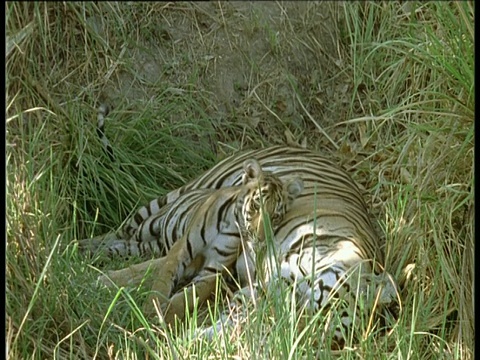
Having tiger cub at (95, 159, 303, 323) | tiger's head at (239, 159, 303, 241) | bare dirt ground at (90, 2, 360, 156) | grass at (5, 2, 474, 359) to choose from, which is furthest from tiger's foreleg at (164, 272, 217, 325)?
bare dirt ground at (90, 2, 360, 156)

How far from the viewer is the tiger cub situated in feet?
16.2

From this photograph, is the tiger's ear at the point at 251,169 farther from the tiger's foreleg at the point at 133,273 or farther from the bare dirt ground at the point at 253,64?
the bare dirt ground at the point at 253,64

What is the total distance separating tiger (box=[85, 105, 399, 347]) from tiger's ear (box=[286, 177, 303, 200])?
64 millimetres

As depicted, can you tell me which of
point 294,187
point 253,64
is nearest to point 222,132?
point 253,64

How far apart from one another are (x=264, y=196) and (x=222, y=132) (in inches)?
56.6

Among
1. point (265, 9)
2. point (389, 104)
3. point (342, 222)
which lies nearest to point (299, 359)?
point (342, 222)

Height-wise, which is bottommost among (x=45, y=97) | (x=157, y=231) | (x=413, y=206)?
(x=157, y=231)

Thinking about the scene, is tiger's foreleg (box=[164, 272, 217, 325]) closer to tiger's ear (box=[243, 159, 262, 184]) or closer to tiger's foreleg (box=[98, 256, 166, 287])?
tiger's foreleg (box=[98, 256, 166, 287])

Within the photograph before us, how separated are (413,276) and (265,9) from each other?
116 inches

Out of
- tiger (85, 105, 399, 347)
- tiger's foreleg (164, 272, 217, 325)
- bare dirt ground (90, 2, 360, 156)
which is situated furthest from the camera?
bare dirt ground (90, 2, 360, 156)

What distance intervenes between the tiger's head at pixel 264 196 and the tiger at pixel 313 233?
2.9 inches

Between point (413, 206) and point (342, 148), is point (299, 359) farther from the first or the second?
point (342, 148)

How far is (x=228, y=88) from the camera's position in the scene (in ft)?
21.7

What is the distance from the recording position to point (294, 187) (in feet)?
17.2
